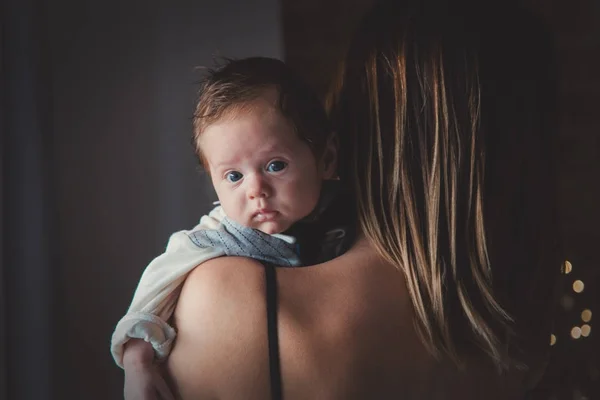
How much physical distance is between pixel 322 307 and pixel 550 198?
40 cm

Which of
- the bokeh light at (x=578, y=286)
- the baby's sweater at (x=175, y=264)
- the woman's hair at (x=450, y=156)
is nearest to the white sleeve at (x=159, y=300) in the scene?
the baby's sweater at (x=175, y=264)

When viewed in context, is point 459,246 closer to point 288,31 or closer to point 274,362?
point 274,362

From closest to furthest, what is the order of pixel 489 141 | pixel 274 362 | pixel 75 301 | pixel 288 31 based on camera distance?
pixel 274 362, pixel 489 141, pixel 75 301, pixel 288 31

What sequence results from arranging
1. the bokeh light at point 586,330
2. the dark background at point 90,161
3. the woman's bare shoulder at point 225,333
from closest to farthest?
the woman's bare shoulder at point 225,333 < the dark background at point 90,161 < the bokeh light at point 586,330

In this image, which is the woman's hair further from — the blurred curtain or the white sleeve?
the blurred curtain

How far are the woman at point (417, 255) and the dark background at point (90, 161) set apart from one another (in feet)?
0.77

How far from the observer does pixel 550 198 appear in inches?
41.9

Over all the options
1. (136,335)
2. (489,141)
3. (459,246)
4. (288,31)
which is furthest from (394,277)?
(288,31)

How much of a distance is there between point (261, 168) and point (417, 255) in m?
0.23

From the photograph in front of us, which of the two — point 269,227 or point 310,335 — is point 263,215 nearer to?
point 269,227

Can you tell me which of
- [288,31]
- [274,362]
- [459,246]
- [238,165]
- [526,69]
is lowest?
[274,362]

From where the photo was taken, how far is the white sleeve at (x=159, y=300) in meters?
0.91

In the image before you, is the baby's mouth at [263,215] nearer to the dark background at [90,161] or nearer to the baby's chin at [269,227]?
the baby's chin at [269,227]

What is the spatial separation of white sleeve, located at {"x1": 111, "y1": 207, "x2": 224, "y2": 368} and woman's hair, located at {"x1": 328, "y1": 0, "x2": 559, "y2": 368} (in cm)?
24
